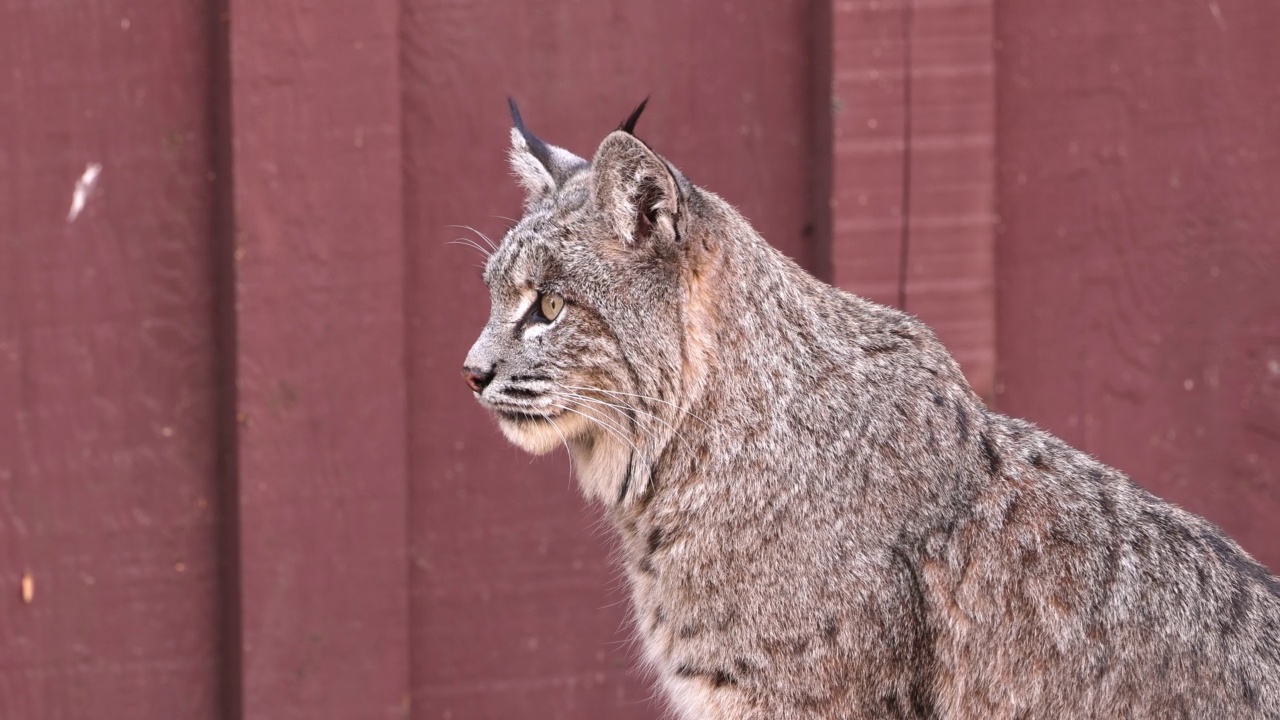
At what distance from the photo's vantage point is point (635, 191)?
11.1ft

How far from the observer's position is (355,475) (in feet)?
15.7

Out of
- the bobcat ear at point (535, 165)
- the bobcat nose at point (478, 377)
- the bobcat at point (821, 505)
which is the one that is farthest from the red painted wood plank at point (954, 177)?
the bobcat nose at point (478, 377)

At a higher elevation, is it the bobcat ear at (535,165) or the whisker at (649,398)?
the bobcat ear at (535,165)

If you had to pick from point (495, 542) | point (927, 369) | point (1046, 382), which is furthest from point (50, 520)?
point (1046, 382)

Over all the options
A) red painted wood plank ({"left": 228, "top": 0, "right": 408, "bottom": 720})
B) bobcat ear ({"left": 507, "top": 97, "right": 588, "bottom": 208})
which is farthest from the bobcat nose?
red painted wood plank ({"left": 228, "top": 0, "right": 408, "bottom": 720})

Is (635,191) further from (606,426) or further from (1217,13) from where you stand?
(1217,13)

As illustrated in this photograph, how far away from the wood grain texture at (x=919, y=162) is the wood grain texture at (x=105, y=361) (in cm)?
203

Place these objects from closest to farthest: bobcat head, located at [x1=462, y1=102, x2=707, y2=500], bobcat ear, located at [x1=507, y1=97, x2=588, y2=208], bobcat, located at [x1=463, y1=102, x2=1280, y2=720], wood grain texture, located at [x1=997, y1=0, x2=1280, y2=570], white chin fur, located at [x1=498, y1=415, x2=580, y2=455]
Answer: bobcat, located at [x1=463, y1=102, x2=1280, y2=720] < bobcat head, located at [x1=462, y1=102, x2=707, y2=500] < white chin fur, located at [x1=498, y1=415, x2=580, y2=455] < bobcat ear, located at [x1=507, y1=97, x2=588, y2=208] < wood grain texture, located at [x1=997, y1=0, x2=1280, y2=570]

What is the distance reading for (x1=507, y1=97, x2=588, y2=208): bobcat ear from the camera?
377 centimetres

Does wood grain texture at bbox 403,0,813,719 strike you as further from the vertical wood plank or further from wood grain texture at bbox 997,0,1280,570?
wood grain texture at bbox 997,0,1280,570

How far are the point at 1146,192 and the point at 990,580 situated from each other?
7.42ft

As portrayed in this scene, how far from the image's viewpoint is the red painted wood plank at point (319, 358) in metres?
4.68

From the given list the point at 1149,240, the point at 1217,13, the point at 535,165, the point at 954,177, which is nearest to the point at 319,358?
the point at 535,165

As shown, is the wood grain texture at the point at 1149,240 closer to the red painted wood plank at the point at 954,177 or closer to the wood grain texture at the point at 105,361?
the red painted wood plank at the point at 954,177
